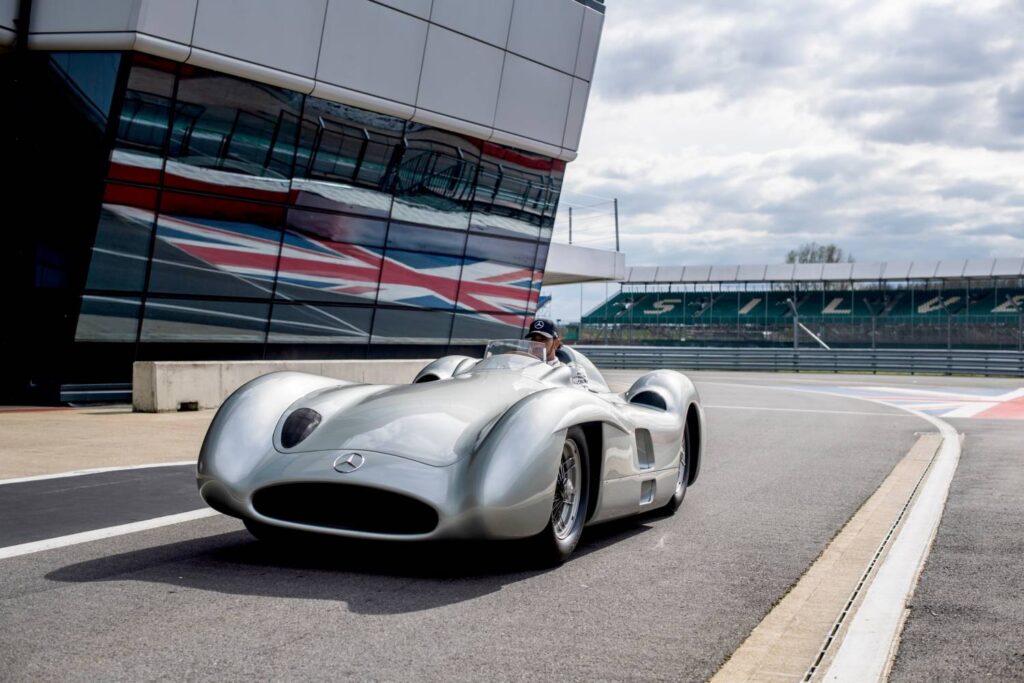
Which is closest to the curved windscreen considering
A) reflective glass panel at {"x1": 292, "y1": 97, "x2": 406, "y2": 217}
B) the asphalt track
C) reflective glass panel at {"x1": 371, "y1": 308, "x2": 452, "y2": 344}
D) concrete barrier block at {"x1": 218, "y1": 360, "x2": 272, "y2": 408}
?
the asphalt track

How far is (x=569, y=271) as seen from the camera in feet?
113

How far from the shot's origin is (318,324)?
21.4m

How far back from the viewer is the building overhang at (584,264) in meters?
34.0

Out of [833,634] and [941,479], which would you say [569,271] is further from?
[833,634]

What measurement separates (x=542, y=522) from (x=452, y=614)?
867 millimetres

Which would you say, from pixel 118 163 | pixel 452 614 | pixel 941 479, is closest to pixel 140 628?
pixel 452 614

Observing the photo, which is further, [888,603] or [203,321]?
[203,321]

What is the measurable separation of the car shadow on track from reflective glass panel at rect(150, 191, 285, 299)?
41.7 feet

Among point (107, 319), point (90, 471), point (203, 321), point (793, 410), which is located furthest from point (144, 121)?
point (793, 410)

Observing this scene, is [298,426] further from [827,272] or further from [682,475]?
[827,272]

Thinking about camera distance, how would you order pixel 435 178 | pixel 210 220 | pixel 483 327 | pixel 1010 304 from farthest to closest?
pixel 1010 304
pixel 483 327
pixel 435 178
pixel 210 220

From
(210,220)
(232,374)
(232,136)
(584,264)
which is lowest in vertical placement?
(232,374)

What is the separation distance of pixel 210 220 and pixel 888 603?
50.8 ft

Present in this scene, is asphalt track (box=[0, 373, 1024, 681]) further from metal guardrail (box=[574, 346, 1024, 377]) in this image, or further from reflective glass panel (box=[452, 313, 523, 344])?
metal guardrail (box=[574, 346, 1024, 377])
